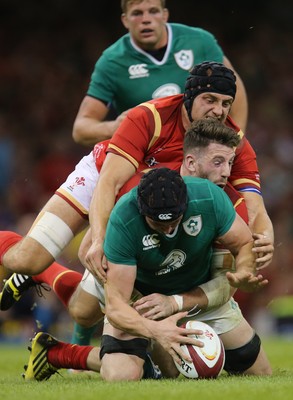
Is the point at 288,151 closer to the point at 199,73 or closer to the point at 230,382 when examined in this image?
the point at 199,73

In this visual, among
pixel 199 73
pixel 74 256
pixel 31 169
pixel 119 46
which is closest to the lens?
pixel 199 73

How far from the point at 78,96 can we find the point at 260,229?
9.69 m

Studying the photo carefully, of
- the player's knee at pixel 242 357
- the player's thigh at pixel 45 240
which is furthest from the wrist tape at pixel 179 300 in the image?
the player's thigh at pixel 45 240

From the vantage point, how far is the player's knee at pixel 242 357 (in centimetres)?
671

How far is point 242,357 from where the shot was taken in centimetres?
672

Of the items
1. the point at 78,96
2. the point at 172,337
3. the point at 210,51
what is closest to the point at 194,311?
the point at 172,337

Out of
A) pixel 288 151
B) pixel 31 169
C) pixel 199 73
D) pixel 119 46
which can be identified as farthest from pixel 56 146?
pixel 199 73

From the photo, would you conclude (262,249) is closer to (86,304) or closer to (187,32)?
(86,304)

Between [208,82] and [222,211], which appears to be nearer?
[222,211]

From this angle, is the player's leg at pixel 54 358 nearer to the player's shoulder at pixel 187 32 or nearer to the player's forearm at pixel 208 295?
the player's forearm at pixel 208 295

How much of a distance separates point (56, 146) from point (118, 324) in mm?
9445

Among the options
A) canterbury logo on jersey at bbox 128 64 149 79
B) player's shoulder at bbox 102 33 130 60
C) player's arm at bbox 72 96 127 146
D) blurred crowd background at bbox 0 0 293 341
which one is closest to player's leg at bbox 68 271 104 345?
player's arm at bbox 72 96 127 146

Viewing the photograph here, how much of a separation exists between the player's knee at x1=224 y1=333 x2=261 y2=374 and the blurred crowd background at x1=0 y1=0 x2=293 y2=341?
20.3 ft

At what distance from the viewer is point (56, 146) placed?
15375 mm
